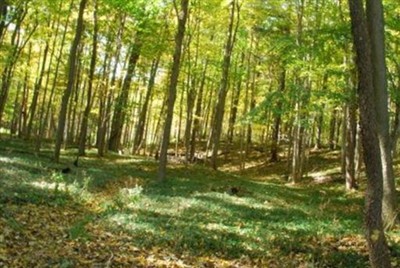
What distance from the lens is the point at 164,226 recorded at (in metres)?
12.0

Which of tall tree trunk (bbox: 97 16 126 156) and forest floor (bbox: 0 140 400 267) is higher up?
tall tree trunk (bbox: 97 16 126 156)

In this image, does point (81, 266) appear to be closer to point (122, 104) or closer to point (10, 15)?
point (122, 104)

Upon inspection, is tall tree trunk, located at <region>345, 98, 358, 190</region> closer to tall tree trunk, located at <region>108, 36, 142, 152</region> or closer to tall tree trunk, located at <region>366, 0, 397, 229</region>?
tall tree trunk, located at <region>366, 0, 397, 229</region>

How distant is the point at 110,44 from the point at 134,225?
2223 centimetres

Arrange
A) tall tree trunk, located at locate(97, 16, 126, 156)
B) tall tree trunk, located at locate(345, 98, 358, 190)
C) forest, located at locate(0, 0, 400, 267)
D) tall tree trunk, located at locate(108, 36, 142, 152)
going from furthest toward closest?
tall tree trunk, located at locate(108, 36, 142, 152), tall tree trunk, located at locate(97, 16, 126, 156), tall tree trunk, located at locate(345, 98, 358, 190), forest, located at locate(0, 0, 400, 267)

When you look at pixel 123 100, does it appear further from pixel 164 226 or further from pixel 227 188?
pixel 164 226

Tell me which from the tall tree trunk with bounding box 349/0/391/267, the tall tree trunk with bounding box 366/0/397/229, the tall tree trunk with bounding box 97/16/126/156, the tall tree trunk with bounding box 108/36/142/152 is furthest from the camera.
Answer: the tall tree trunk with bounding box 108/36/142/152

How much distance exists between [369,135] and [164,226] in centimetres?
594

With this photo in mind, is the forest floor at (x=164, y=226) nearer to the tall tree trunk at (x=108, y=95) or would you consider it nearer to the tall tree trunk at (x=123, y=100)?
the tall tree trunk at (x=108, y=95)

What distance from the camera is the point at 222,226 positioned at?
12562 mm

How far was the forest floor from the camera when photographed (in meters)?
9.44

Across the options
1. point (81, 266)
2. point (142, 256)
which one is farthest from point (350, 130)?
point (81, 266)

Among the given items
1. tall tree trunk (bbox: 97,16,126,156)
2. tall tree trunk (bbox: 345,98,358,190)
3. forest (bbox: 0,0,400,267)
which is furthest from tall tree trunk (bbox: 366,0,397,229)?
tall tree trunk (bbox: 97,16,126,156)

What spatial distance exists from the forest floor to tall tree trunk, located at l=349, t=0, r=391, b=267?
2170 millimetres
